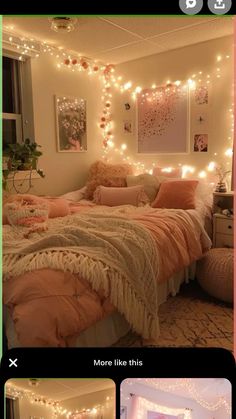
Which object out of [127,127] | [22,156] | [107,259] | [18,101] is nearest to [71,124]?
[18,101]

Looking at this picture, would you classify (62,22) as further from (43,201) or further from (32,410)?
(32,410)

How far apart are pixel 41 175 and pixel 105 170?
0.75 meters

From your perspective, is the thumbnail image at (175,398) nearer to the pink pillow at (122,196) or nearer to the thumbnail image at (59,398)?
the thumbnail image at (59,398)

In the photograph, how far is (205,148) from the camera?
241cm

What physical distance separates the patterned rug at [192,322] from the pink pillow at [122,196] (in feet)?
2.46

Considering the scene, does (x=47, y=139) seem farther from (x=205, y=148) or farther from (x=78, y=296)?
(x=78, y=296)

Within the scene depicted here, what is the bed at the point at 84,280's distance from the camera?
2.85ft

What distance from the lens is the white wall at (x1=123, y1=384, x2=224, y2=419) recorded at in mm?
325

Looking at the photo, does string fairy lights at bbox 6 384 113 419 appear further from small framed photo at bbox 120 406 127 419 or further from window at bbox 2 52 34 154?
window at bbox 2 52 34 154

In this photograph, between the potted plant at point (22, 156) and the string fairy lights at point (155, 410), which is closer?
the string fairy lights at point (155, 410)

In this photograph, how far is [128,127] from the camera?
282 cm

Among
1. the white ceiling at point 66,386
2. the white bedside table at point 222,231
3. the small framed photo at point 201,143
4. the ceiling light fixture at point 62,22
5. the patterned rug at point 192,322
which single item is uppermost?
the ceiling light fixture at point 62,22

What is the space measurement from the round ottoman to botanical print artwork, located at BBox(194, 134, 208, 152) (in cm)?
99

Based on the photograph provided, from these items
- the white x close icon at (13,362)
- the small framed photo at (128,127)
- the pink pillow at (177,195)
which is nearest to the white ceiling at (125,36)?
the small framed photo at (128,127)
